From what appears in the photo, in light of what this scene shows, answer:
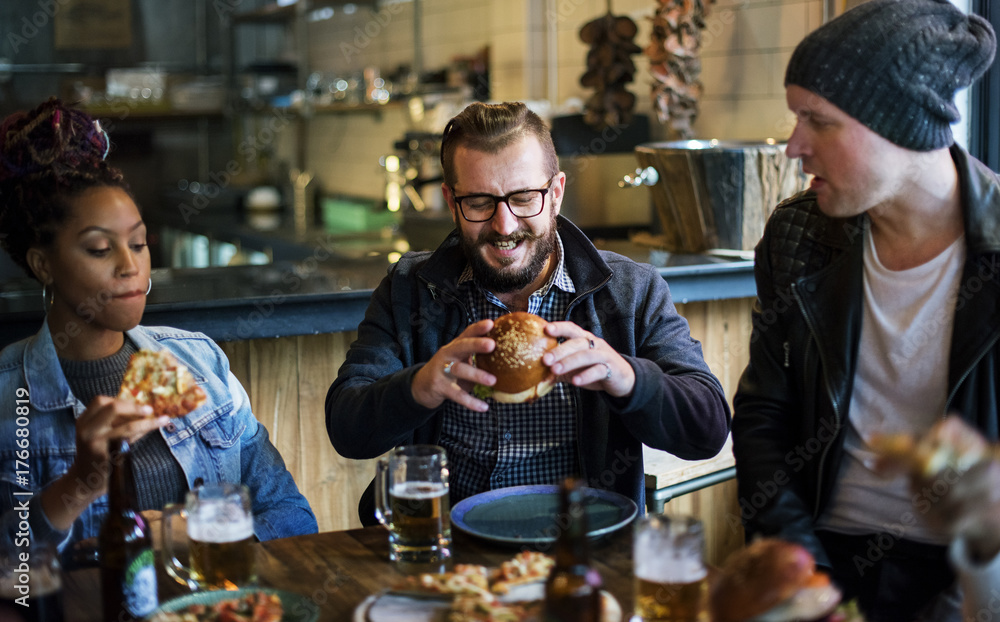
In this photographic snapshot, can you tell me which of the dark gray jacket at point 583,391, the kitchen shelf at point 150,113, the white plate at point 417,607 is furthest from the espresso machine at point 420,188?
the white plate at point 417,607

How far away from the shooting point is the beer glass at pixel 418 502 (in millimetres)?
1404

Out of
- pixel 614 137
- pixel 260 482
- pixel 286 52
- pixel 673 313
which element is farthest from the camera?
→ pixel 286 52

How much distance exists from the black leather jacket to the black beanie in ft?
0.42

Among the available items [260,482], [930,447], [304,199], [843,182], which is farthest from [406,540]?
[304,199]

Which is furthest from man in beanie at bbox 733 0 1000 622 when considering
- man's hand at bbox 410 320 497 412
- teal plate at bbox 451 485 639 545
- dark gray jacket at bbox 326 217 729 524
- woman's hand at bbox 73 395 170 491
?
woman's hand at bbox 73 395 170 491

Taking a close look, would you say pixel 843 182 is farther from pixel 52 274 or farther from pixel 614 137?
pixel 614 137

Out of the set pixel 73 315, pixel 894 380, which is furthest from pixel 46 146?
pixel 894 380

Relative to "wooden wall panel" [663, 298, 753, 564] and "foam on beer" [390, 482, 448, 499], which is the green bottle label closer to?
"foam on beer" [390, 482, 448, 499]

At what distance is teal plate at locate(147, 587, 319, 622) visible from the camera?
1.22 metres

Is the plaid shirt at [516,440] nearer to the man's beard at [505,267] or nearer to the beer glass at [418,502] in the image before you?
the man's beard at [505,267]

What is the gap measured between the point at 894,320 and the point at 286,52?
5931mm

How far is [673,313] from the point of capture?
1.99 metres

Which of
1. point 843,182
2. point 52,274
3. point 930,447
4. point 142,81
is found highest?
point 142,81

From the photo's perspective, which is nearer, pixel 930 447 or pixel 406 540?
pixel 930 447
